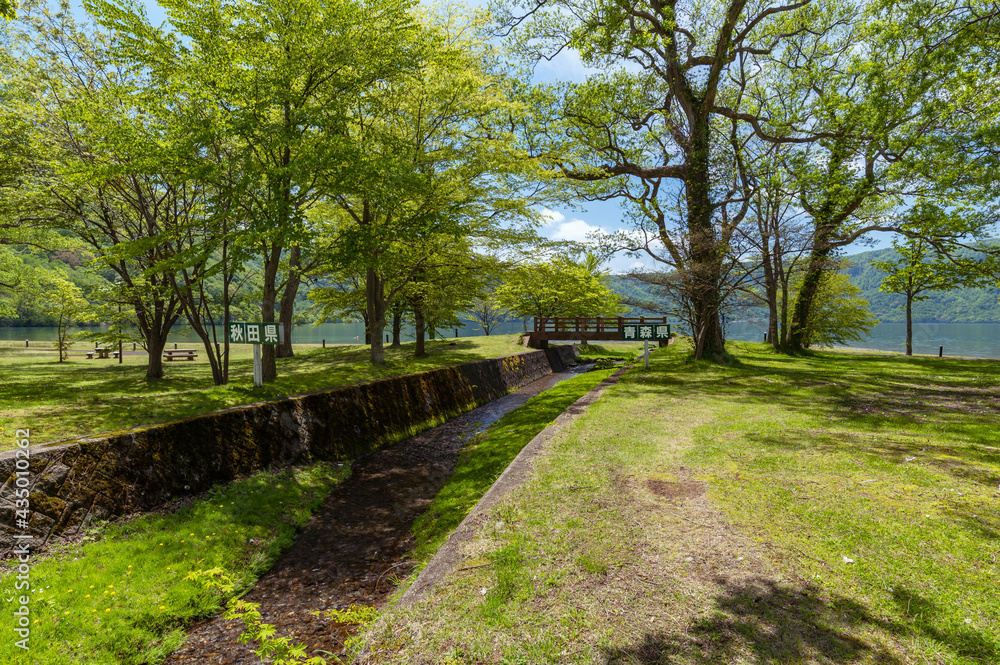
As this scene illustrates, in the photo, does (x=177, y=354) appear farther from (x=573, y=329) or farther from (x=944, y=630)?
(x=944, y=630)

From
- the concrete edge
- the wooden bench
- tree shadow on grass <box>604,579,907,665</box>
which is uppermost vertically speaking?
the wooden bench

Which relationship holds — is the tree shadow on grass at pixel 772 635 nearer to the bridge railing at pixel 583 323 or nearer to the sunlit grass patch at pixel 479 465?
the sunlit grass patch at pixel 479 465

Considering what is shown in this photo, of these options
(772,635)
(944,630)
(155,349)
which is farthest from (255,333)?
(944,630)

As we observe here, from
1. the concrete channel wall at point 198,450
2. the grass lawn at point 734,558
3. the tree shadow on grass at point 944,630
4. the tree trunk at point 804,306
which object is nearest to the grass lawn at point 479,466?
the grass lawn at point 734,558

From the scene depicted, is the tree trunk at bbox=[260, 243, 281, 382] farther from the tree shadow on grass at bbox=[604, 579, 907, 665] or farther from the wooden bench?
the wooden bench

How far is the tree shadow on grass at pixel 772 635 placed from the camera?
2.82 meters

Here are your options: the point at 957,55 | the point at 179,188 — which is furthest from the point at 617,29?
the point at 179,188

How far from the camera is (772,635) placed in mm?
3000

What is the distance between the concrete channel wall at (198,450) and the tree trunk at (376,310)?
3.14 metres

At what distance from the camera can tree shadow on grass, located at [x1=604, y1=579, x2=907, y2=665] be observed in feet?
9.25

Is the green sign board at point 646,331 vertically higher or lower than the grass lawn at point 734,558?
higher

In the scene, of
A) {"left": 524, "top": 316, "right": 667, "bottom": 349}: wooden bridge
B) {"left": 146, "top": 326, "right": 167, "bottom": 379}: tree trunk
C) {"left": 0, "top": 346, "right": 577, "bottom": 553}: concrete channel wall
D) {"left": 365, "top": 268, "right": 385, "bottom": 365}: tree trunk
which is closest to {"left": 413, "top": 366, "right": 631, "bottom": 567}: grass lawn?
{"left": 0, "top": 346, "right": 577, "bottom": 553}: concrete channel wall

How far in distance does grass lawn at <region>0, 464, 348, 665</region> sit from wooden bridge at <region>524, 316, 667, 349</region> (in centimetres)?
2275

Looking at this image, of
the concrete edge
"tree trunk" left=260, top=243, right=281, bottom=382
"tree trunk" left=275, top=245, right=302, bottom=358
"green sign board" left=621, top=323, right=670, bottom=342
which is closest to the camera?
the concrete edge
